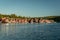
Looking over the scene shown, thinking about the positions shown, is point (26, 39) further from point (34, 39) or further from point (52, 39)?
point (52, 39)

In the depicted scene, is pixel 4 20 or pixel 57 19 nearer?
pixel 4 20

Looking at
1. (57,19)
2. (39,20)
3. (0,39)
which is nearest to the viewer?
(0,39)

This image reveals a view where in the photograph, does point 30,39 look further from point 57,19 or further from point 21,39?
point 57,19

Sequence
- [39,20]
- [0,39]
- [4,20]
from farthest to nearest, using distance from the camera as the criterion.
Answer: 1. [39,20]
2. [4,20]
3. [0,39]

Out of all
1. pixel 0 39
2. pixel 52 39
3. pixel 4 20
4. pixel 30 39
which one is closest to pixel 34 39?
pixel 30 39

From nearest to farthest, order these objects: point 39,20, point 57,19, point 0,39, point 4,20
Answer: 1. point 0,39
2. point 4,20
3. point 39,20
4. point 57,19

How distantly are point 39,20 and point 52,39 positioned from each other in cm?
11337

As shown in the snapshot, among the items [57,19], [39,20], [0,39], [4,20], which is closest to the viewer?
[0,39]

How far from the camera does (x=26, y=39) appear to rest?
2845 cm

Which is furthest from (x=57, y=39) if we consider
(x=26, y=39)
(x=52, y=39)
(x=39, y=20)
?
(x=39, y=20)

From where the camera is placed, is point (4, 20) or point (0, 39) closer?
point (0, 39)

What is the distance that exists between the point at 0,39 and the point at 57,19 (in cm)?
13340

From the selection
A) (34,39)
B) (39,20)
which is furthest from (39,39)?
(39,20)

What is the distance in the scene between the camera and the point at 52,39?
29.0 meters
